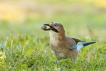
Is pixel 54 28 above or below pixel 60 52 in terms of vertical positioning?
above

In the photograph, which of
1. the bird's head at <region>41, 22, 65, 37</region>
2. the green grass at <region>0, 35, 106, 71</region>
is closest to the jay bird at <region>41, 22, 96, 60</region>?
the bird's head at <region>41, 22, 65, 37</region>

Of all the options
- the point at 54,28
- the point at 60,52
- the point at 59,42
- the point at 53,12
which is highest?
the point at 54,28

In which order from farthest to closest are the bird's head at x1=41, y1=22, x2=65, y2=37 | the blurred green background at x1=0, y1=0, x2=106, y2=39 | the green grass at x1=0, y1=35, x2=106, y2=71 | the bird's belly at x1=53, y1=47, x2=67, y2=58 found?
1. the blurred green background at x1=0, y1=0, x2=106, y2=39
2. the bird's belly at x1=53, y1=47, x2=67, y2=58
3. the bird's head at x1=41, y1=22, x2=65, y2=37
4. the green grass at x1=0, y1=35, x2=106, y2=71

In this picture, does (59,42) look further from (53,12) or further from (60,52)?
(53,12)

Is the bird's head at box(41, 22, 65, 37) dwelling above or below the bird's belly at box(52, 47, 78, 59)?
above

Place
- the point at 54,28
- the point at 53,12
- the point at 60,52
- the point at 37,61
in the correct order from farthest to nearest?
the point at 53,12, the point at 60,52, the point at 54,28, the point at 37,61

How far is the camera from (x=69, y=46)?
7.52m

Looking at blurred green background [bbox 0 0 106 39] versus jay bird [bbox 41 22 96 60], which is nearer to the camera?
jay bird [bbox 41 22 96 60]

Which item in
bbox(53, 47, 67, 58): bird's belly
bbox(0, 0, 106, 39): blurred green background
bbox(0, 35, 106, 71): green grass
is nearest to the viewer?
bbox(0, 35, 106, 71): green grass

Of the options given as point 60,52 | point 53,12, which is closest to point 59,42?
point 60,52

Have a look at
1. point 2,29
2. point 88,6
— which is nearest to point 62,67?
point 2,29

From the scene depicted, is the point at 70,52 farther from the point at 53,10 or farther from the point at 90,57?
the point at 53,10

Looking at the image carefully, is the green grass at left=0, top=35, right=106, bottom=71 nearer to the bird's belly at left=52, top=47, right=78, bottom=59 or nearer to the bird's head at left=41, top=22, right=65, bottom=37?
the bird's belly at left=52, top=47, right=78, bottom=59

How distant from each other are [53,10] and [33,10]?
1.19 metres
